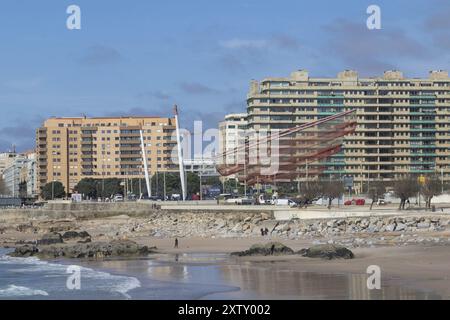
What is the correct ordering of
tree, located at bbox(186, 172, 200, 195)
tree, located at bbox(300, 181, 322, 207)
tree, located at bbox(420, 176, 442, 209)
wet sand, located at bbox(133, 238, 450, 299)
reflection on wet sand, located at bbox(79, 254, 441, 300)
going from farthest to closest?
tree, located at bbox(186, 172, 200, 195), tree, located at bbox(300, 181, 322, 207), tree, located at bbox(420, 176, 442, 209), wet sand, located at bbox(133, 238, 450, 299), reflection on wet sand, located at bbox(79, 254, 441, 300)

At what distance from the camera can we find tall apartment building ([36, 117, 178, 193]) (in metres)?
172

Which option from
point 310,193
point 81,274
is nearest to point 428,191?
point 310,193

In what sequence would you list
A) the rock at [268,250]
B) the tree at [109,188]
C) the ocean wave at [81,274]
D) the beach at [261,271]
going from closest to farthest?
the beach at [261,271], the ocean wave at [81,274], the rock at [268,250], the tree at [109,188]

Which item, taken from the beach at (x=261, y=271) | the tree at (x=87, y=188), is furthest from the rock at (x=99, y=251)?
the tree at (x=87, y=188)

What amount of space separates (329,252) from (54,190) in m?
126

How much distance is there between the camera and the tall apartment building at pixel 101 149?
563 feet

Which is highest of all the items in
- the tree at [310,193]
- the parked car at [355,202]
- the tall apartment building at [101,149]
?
the tall apartment building at [101,149]

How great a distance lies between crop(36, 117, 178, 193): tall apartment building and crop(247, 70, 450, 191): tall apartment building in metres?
33.1

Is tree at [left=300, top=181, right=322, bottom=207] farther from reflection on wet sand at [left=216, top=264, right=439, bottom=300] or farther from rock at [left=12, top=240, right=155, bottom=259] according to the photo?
reflection on wet sand at [left=216, top=264, right=439, bottom=300]

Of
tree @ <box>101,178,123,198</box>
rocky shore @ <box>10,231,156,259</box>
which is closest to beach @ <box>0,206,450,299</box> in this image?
rocky shore @ <box>10,231,156,259</box>

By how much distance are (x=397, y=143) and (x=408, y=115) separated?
596 cm

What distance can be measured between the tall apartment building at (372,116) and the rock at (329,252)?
349 feet

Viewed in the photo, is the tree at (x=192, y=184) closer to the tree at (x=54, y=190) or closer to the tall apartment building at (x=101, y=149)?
the tall apartment building at (x=101, y=149)
